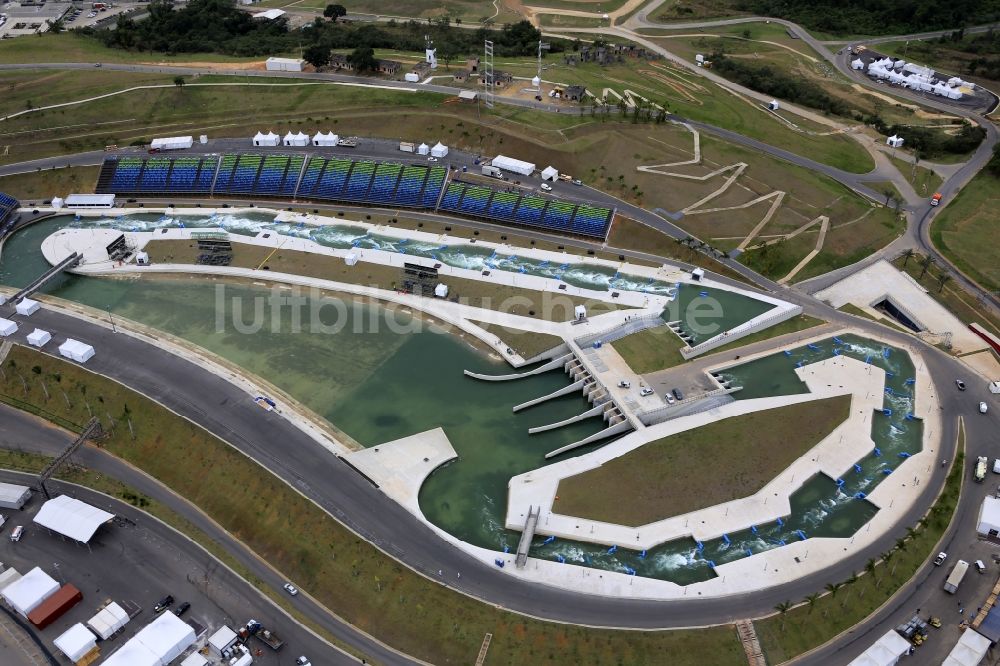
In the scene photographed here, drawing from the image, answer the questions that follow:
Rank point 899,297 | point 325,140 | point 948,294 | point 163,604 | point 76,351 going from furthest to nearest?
point 325,140, point 899,297, point 948,294, point 76,351, point 163,604

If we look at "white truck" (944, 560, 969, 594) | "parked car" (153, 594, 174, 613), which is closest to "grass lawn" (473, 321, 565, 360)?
"parked car" (153, 594, 174, 613)

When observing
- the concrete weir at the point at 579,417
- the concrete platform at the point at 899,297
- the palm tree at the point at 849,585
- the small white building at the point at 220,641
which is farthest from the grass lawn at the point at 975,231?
the small white building at the point at 220,641

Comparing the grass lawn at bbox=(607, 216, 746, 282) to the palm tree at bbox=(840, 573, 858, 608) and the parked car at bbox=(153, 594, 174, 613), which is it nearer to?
the palm tree at bbox=(840, 573, 858, 608)

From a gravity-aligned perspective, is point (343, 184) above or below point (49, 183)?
above

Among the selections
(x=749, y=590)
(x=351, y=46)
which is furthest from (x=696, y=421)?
(x=351, y=46)

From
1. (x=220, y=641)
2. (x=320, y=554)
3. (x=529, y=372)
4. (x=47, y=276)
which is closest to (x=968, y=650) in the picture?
(x=529, y=372)

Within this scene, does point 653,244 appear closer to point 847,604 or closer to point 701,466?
point 701,466

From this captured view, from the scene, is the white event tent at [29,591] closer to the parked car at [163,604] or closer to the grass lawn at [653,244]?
the parked car at [163,604]

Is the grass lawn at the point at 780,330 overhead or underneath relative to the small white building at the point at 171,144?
underneath
